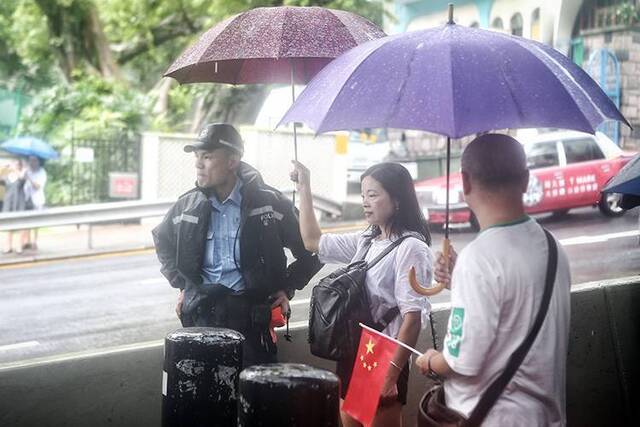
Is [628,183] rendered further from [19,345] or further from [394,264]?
[19,345]

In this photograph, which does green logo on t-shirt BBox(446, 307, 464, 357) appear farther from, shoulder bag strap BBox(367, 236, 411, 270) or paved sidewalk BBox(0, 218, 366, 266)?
paved sidewalk BBox(0, 218, 366, 266)

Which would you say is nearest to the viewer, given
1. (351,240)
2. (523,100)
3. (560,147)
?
(523,100)

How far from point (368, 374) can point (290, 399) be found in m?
0.54

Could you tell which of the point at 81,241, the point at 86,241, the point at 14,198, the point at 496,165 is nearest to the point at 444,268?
the point at 496,165

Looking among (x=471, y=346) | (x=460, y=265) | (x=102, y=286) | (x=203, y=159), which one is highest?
(x=203, y=159)

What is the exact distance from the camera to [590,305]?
226 inches

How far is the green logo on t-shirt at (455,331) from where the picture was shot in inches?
117

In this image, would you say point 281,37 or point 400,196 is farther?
point 281,37

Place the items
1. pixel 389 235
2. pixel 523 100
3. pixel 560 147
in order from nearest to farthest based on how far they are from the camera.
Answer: pixel 523 100 → pixel 389 235 → pixel 560 147

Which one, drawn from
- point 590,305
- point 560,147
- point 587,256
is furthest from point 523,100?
point 560,147

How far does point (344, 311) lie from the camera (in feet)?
13.6

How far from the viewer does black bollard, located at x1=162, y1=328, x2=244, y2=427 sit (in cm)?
434

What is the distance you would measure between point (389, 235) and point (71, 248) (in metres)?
13.8

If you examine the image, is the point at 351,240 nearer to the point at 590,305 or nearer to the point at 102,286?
the point at 590,305
